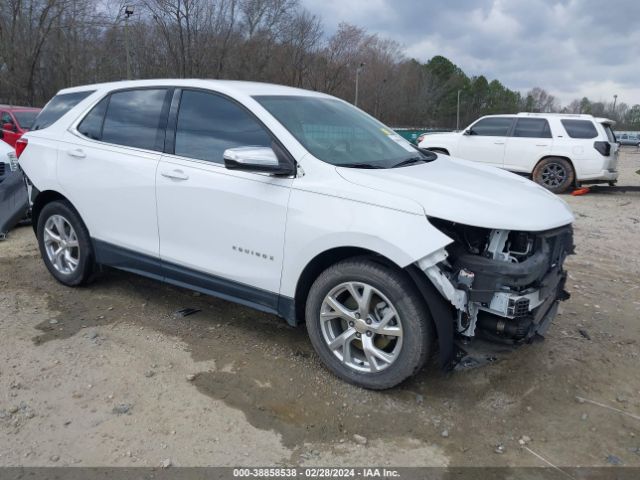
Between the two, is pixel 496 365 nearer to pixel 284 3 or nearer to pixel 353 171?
pixel 353 171

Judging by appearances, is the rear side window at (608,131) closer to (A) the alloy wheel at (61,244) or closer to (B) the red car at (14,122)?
(A) the alloy wheel at (61,244)

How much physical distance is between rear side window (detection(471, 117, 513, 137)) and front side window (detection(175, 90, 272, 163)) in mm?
10268

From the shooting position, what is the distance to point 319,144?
11.3ft

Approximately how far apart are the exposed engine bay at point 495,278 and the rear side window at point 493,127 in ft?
33.5

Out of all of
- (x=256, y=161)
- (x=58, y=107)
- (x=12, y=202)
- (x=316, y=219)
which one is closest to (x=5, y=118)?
(x=12, y=202)

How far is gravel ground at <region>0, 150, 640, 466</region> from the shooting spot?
2.72 meters

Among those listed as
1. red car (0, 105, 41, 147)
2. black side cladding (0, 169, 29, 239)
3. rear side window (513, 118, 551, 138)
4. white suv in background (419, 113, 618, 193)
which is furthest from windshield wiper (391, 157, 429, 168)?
red car (0, 105, 41, 147)

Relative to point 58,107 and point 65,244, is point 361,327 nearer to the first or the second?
point 65,244

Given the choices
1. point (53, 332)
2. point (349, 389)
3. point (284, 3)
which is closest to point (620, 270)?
point (349, 389)

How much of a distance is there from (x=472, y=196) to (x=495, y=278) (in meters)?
0.50

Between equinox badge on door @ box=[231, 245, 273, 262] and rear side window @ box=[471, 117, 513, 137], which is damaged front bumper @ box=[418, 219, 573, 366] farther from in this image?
rear side window @ box=[471, 117, 513, 137]

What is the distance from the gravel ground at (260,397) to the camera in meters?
2.72

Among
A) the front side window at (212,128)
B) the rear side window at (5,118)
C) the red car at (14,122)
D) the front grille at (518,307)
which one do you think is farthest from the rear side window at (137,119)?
the rear side window at (5,118)

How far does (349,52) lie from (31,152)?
57.7 meters
